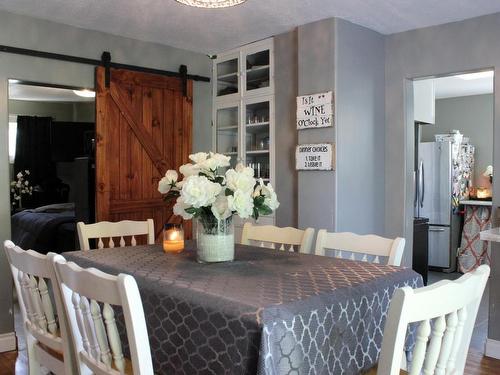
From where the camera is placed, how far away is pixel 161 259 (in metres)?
2.11

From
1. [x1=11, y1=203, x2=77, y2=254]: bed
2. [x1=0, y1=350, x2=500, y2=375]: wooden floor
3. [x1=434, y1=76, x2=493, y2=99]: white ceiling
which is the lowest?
[x1=0, y1=350, x2=500, y2=375]: wooden floor

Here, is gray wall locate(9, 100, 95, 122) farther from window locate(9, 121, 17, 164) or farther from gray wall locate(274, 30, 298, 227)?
gray wall locate(274, 30, 298, 227)

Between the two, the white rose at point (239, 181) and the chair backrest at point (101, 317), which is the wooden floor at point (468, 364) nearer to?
the chair backrest at point (101, 317)

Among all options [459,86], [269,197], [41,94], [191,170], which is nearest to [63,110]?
[41,94]

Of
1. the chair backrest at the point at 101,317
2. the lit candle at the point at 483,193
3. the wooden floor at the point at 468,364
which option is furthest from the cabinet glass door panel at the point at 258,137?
the lit candle at the point at 483,193

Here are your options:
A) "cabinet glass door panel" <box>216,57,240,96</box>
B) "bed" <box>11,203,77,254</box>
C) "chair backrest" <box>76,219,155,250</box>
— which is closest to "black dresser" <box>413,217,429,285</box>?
"cabinet glass door panel" <box>216,57,240,96</box>

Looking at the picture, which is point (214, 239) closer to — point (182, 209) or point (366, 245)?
point (182, 209)

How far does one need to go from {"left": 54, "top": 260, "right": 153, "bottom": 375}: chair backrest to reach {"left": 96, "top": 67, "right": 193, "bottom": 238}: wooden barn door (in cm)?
240

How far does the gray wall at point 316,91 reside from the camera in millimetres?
3457

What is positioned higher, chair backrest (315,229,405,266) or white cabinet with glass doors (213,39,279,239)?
white cabinet with glass doors (213,39,279,239)

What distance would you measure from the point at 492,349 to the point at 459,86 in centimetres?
396

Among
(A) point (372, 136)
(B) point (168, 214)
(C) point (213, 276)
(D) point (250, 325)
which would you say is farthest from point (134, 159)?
(D) point (250, 325)

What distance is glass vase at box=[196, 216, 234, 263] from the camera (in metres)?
1.99

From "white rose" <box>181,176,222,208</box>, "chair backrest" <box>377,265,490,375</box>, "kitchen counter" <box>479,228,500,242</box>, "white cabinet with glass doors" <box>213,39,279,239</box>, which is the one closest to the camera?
"chair backrest" <box>377,265,490,375</box>
